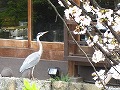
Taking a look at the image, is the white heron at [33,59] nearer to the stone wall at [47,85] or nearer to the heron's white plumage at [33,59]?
the heron's white plumage at [33,59]

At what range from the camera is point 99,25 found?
Answer: 2.51 m

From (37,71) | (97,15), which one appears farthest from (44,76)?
(97,15)

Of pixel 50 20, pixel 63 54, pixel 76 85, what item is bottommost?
pixel 76 85

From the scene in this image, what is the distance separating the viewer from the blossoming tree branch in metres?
2.23

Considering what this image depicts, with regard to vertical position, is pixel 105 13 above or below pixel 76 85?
above

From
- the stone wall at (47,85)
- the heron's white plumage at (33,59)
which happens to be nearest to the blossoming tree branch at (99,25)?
the stone wall at (47,85)

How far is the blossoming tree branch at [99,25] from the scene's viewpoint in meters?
2.23

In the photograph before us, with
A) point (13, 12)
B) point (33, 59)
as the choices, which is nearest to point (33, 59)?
point (33, 59)

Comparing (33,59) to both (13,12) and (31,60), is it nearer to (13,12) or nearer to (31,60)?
(31,60)

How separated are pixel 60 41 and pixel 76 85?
1.28m

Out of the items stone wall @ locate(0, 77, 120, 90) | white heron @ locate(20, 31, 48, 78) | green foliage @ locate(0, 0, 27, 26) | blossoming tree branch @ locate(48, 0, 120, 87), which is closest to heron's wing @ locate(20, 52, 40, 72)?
white heron @ locate(20, 31, 48, 78)

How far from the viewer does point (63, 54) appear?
8438 millimetres

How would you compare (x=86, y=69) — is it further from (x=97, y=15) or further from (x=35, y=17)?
(x=97, y=15)

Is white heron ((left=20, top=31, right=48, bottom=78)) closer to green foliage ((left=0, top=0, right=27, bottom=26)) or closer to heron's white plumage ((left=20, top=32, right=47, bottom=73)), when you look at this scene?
heron's white plumage ((left=20, top=32, right=47, bottom=73))
